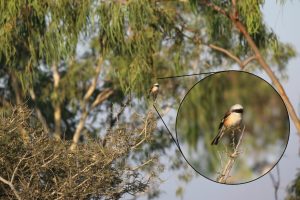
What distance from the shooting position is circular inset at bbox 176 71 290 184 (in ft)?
20.8

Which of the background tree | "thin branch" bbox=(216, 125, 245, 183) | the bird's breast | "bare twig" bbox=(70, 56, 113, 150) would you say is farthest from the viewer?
"bare twig" bbox=(70, 56, 113, 150)

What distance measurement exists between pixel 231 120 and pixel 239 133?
154 millimetres

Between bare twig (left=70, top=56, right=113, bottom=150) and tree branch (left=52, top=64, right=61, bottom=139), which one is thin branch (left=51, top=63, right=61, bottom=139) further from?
bare twig (left=70, top=56, right=113, bottom=150)

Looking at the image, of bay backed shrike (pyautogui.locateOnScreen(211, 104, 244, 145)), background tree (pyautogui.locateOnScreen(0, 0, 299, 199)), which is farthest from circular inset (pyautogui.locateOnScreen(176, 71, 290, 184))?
background tree (pyautogui.locateOnScreen(0, 0, 299, 199))

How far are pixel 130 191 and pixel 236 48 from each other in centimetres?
721

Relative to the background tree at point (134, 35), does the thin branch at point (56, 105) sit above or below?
below

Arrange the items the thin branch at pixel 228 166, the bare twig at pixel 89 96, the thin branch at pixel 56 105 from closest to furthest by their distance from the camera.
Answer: the thin branch at pixel 228 166 < the bare twig at pixel 89 96 < the thin branch at pixel 56 105

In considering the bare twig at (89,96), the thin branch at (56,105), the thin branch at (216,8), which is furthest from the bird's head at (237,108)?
the thin branch at (56,105)

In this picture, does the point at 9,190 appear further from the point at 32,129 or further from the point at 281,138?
the point at 281,138

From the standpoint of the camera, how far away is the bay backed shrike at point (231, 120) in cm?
629

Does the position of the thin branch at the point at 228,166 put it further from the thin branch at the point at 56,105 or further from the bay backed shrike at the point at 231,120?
the thin branch at the point at 56,105

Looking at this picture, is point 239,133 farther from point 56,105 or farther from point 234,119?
point 56,105

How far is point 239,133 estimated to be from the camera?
253 inches

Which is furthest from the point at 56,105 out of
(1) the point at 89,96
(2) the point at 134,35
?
(2) the point at 134,35
